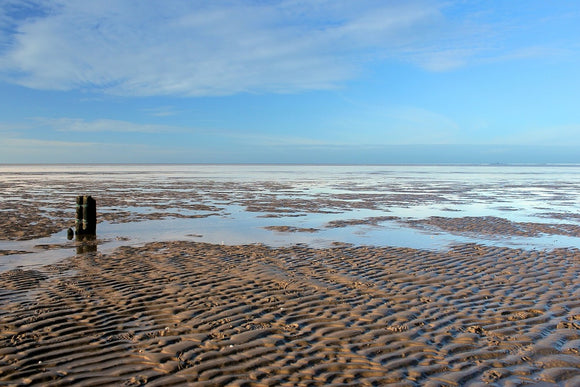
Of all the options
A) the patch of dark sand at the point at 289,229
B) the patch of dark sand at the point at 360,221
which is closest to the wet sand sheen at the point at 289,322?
the patch of dark sand at the point at 289,229

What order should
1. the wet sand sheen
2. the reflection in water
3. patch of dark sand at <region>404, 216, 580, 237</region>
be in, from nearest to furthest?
1. the wet sand sheen
2. the reflection in water
3. patch of dark sand at <region>404, 216, 580, 237</region>

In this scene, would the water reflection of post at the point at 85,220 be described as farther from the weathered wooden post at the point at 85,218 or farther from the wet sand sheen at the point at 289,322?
the wet sand sheen at the point at 289,322

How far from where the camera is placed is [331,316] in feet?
23.8

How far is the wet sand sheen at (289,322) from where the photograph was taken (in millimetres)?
5301

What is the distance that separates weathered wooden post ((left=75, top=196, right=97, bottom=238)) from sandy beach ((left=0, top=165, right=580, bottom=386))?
110cm

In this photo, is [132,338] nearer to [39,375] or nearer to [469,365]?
[39,375]

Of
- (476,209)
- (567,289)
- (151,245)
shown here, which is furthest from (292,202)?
(567,289)

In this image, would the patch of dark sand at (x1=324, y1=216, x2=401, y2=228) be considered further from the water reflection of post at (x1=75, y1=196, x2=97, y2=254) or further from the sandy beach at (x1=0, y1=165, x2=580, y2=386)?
the water reflection of post at (x1=75, y1=196, x2=97, y2=254)

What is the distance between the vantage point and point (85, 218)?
14914 millimetres

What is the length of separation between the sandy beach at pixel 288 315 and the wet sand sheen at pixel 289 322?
0.02 meters

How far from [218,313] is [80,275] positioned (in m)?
4.21

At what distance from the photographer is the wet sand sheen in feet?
17.4

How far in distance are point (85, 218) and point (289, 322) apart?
35.1 feet

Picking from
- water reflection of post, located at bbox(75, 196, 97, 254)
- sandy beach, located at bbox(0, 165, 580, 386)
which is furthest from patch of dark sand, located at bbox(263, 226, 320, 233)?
water reflection of post, located at bbox(75, 196, 97, 254)
